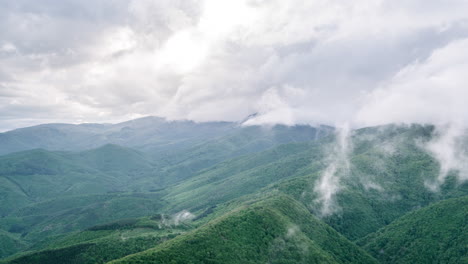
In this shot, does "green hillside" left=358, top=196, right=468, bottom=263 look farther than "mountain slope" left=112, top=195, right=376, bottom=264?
Yes

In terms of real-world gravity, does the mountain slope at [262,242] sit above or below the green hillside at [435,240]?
above

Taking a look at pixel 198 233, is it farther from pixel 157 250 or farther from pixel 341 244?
pixel 341 244

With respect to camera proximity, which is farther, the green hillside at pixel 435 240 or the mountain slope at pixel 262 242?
the green hillside at pixel 435 240

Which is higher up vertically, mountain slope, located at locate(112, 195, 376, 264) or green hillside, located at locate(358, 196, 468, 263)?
mountain slope, located at locate(112, 195, 376, 264)

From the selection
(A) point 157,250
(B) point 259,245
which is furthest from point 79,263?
(B) point 259,245
